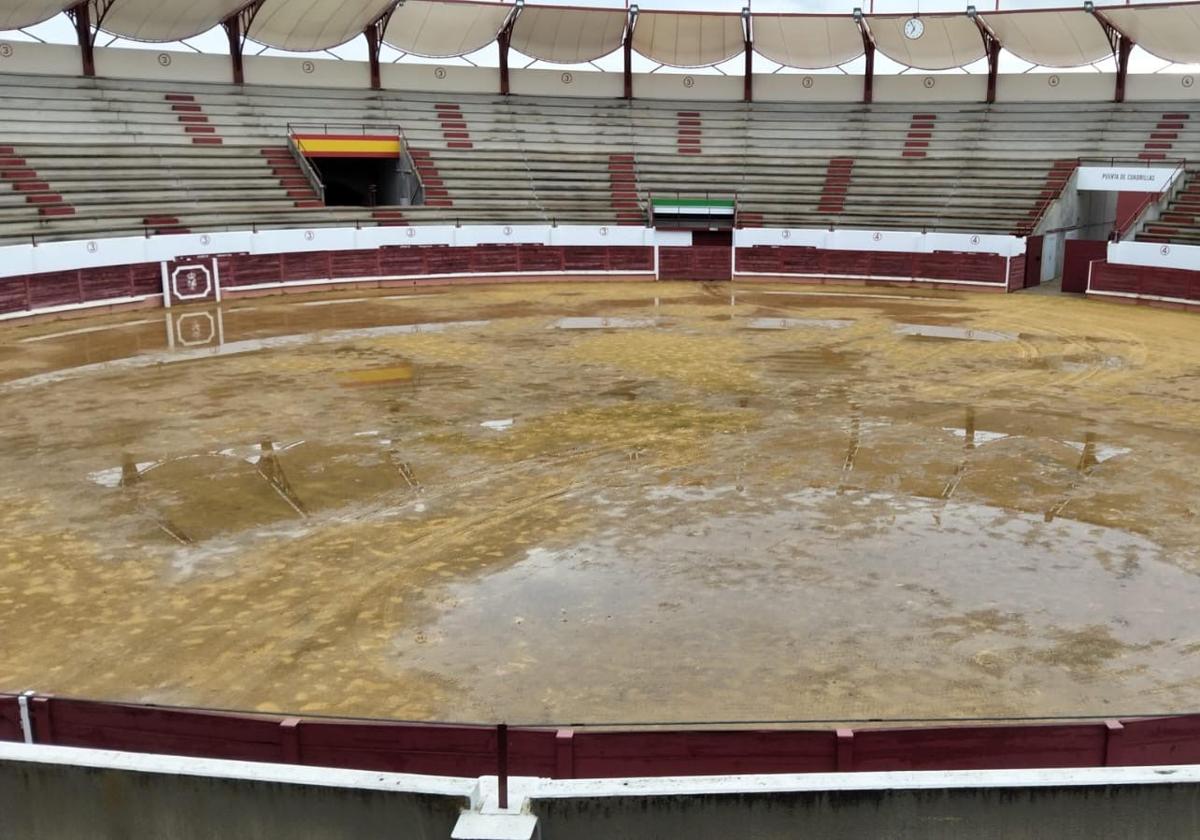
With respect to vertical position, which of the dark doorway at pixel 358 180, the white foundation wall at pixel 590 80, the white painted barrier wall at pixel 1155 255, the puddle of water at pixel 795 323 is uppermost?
the white foundation wall at pixel 590 80

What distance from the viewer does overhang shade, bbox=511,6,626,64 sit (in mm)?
33250

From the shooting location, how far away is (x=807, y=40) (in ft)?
112

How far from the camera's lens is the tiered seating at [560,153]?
26469 mm

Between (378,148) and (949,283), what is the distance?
16.4 meters

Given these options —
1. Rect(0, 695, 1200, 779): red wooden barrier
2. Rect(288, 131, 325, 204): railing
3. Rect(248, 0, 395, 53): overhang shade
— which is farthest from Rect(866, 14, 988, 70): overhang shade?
Rect(0, 695, 1200, 779): red wooden barrier

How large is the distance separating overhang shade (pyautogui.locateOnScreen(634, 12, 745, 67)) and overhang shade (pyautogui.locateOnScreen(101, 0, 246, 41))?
40.3 feet

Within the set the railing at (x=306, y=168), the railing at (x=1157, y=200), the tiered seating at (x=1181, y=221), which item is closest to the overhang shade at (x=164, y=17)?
the railing at (x=306, y=168)

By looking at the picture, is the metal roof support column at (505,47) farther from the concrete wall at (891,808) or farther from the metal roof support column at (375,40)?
the concrete wall at (891,808)

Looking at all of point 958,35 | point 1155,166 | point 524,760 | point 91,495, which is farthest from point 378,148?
point 524,760

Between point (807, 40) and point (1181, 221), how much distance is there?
44.4 ft

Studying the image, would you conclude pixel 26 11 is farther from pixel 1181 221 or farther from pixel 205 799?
pixel 205 799

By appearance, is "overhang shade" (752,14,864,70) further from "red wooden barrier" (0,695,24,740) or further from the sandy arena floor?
"red wooden barrier" (0,695,24,740)

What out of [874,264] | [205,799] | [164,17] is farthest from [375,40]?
[205,799]

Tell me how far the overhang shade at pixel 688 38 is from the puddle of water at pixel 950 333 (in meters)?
18.1
